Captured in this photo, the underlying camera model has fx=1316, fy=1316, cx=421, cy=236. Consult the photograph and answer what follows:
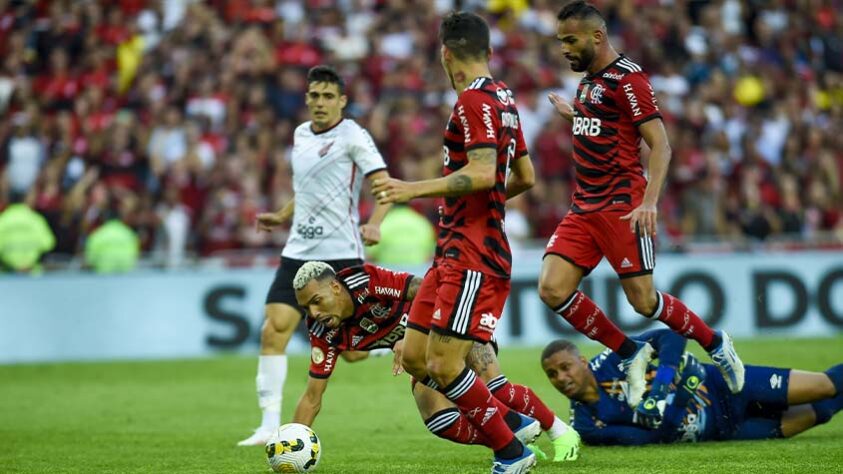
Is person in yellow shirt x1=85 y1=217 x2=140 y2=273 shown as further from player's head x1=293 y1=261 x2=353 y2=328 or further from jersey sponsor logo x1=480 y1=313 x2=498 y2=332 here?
jersey sponsor logo x1=480 y1=313 x2=498 y2=332

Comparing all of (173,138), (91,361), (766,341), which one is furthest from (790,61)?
(91,361)

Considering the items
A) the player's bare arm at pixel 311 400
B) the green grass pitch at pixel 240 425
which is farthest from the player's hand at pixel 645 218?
the player's bare arm at pixel 311 400

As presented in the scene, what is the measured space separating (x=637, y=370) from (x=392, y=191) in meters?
2.98

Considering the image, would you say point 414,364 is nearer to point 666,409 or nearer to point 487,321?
point 487,321

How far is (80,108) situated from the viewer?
71.8 ft

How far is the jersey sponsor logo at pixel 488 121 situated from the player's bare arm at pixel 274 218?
3697 millimetres

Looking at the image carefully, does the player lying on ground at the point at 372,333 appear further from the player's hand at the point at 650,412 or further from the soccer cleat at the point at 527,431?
the player's hand at the point at 650,412

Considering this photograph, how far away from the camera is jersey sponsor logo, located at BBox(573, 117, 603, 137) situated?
9.35 m

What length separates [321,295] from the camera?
27.8 feet

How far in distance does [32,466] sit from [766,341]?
38.8ft

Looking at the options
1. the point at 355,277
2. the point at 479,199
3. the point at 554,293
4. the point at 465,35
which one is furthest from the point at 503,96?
the point at 554,293

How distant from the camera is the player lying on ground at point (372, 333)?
8461 millimetres

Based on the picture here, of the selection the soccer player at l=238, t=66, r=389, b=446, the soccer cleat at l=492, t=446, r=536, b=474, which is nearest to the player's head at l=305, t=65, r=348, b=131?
the soccer player at l=238, t=66, r=389, b=446

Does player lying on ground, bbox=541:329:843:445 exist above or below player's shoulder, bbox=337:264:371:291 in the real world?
below
